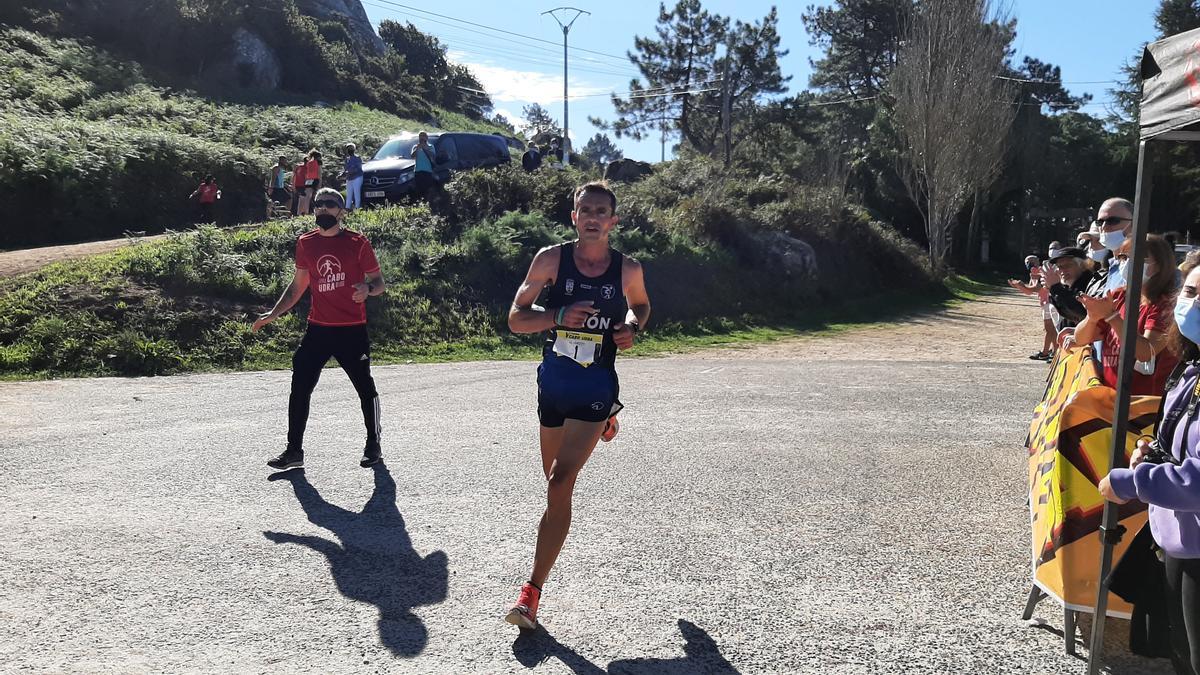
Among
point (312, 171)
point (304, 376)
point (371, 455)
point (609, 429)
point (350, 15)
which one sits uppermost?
point (350, 15)

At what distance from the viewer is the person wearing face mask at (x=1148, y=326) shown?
14.0ft

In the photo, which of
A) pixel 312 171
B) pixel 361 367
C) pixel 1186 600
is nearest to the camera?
pixel 1186 600

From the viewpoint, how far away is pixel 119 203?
19.6m

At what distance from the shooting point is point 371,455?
6629mm

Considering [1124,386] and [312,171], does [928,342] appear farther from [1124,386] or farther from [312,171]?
[1124,386]

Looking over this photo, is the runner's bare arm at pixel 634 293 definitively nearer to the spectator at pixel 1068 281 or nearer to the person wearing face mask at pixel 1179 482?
the person wearing face mask at pixel 1179 482

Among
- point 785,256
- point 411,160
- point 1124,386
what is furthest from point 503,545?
point 785,256

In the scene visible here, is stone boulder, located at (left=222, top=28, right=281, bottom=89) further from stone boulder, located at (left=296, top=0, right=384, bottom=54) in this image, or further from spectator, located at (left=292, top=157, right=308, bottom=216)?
spectator, located at (left=292, top=157, right=308, bottom=216)

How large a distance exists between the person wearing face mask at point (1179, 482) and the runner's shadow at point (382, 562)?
270 centimetres

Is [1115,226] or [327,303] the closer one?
[1115,226]

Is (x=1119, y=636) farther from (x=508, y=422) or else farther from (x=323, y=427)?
(x=323, y=427)

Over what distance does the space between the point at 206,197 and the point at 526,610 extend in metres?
19.0

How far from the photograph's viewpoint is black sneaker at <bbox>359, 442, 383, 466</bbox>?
21.7 ft

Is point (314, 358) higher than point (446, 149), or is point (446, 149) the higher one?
point (446, 149)
